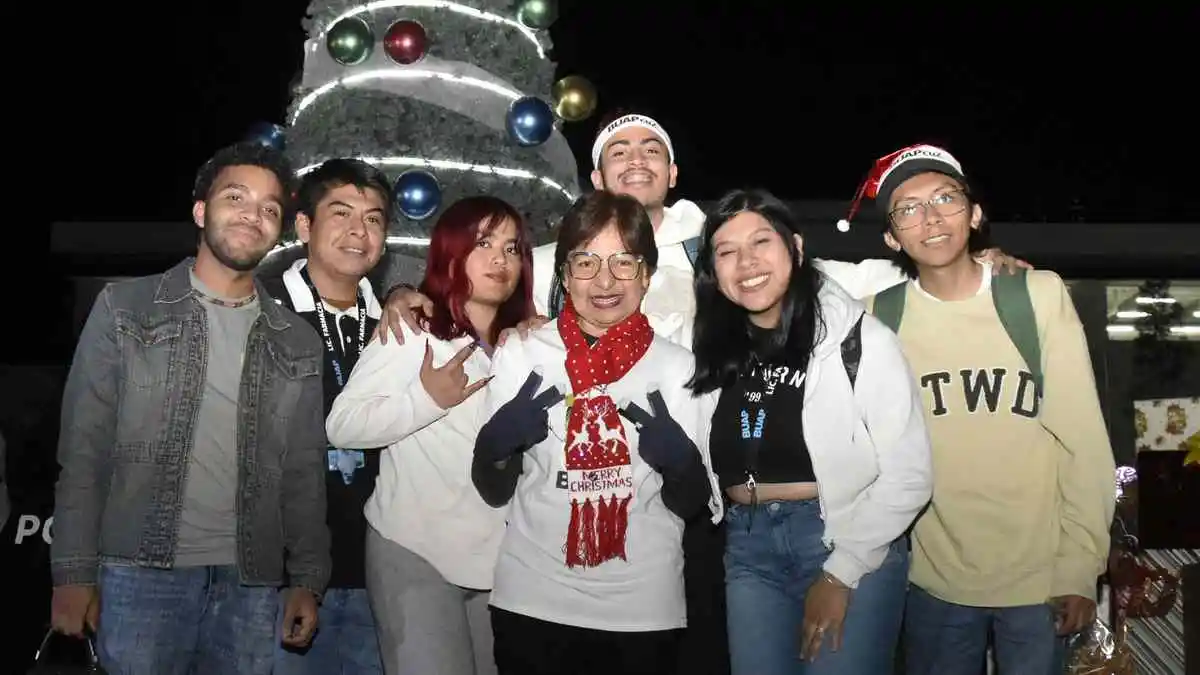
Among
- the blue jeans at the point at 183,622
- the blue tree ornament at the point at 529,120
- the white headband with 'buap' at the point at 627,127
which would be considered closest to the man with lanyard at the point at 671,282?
the white headband with 'buap' at the point at 627,127

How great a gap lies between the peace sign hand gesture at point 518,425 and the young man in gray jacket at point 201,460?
2.48 ft

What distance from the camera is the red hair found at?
3.07m

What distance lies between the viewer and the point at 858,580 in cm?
272

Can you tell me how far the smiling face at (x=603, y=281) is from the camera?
9.41ft

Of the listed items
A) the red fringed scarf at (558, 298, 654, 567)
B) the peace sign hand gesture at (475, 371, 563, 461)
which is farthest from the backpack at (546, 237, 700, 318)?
the peace sign hand gesture at (475, 371, 563, 461)

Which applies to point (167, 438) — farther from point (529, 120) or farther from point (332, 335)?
point (529, 120)

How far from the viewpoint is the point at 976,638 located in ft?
10.2

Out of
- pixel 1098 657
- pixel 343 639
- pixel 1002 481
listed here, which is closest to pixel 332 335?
pixel 343 639

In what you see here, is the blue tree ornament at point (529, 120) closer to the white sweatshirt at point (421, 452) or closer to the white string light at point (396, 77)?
the white string light at point (396, 77)

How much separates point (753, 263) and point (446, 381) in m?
0.92

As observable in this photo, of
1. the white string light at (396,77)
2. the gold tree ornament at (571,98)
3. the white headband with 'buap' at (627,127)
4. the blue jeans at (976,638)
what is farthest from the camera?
the gold tree ornament at (571,98)

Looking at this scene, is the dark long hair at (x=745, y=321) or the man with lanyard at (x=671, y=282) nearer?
the dark long hair at (x=745, y=321)

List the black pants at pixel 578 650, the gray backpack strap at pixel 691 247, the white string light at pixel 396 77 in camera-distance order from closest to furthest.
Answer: the black pants at pixel 578 650, the gray backpack strap at pixel 691 247, the white string light at pixel 396 77

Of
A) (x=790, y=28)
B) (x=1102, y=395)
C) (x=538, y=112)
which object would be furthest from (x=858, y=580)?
(x=790, y=28)
